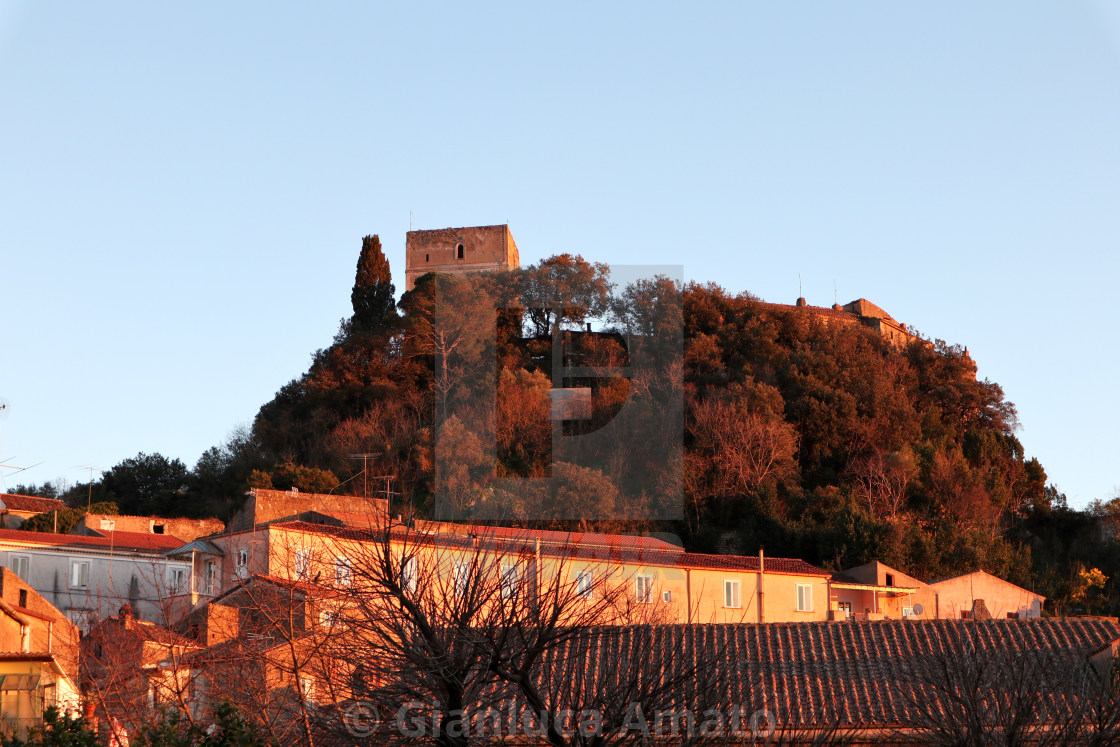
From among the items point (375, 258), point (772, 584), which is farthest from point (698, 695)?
point (375, 258)

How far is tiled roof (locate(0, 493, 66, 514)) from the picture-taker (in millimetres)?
38031

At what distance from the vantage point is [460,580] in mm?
7621

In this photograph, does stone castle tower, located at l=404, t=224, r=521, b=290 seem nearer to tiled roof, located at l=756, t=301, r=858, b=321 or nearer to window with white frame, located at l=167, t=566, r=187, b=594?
tiled roof, located at l=756, t=301, r=858, b=321

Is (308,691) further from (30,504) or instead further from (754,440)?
(30,504)

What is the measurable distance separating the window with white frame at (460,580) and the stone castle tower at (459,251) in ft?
161

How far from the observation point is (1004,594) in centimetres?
3331

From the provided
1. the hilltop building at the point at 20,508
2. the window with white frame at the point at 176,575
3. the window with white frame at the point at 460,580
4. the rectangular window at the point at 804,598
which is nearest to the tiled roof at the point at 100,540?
the window with white frame at the point at 176,575

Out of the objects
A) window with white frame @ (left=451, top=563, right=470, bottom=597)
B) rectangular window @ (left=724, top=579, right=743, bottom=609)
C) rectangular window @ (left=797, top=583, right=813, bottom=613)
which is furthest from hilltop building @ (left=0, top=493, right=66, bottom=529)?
window with white frame @ (left=451, top=563, right=470, bottom=597)

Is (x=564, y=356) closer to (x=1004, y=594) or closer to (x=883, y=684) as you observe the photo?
(x=1004, y=594)

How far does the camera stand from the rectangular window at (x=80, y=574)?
2848cm

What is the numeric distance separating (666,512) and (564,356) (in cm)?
998

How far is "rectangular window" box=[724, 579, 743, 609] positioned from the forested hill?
5835mm

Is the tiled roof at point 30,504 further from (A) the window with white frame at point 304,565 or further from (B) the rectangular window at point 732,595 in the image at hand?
(A) the window with white frame at point 304,565

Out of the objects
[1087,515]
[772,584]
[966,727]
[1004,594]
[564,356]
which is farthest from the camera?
[564,356]
